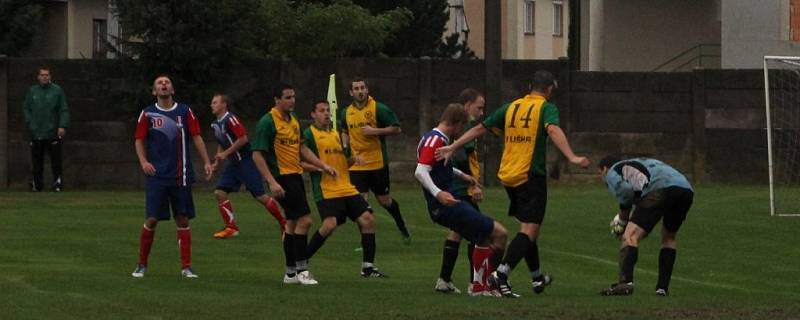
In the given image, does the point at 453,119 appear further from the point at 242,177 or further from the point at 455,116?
the point at 242,177

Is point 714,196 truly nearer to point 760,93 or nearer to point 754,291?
point 760,93

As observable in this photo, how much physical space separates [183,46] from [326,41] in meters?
12.0

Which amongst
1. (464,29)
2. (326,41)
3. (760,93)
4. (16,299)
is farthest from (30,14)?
(16,299)

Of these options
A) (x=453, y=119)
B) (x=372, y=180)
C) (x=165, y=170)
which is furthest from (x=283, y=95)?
(x=372, y=180)

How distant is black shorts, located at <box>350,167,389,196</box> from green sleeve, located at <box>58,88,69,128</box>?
9.98 meters

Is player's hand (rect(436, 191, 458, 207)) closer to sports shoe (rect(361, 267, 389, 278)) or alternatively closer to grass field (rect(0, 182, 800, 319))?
grass field (rect(0, 182, 800, 319))

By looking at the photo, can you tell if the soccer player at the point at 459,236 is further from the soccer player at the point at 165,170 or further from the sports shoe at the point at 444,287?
the soccer player at the point at 165,170

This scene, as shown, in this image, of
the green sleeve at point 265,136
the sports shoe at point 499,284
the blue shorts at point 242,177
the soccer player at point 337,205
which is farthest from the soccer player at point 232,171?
the sports shoe at point 499,284

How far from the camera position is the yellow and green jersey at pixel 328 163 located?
590 inches

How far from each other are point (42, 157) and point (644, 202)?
1584cm

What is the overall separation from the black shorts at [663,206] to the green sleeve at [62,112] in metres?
15.4

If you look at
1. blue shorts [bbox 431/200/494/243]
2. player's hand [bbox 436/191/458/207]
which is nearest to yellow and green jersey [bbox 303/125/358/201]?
blue shorts [bbox 431/200/494/243]

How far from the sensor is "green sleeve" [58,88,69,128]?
2739 cm

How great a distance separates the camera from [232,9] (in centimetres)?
2834
